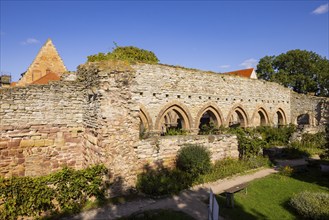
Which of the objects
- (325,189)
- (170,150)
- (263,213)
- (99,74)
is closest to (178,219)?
(263,213)

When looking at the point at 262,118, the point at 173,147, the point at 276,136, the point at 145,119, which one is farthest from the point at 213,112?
the point at 173,147

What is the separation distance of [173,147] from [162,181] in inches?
67.9

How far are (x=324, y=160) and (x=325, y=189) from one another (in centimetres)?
483

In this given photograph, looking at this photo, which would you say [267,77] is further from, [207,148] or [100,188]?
[100,188]

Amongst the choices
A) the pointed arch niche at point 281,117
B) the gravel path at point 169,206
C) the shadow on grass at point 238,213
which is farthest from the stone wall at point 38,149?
the pointed arch niche at point 281,117

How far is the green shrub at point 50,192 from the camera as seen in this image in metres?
6.11

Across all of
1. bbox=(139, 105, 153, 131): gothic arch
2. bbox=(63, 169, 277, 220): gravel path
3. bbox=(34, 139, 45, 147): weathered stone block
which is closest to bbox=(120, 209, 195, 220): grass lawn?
bbox=(63, 169, 277, 220): gravel path

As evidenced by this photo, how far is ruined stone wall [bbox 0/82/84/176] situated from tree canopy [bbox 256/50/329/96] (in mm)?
40501

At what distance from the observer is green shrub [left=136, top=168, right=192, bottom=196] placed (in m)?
7.89

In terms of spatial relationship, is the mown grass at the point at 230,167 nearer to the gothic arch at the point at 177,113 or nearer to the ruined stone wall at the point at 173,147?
the ruined stone wall at the point at 173,147

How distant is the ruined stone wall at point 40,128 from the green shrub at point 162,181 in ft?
8.89

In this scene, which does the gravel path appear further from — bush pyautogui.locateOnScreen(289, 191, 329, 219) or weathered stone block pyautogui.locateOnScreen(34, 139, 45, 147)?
weathered stone block pyautogui.locateOnScreen(34, 139, 45, 147)

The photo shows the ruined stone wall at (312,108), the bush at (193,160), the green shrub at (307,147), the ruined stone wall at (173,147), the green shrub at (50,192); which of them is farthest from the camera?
the ruined stone wall at (312,108)

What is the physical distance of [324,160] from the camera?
1259 cm
